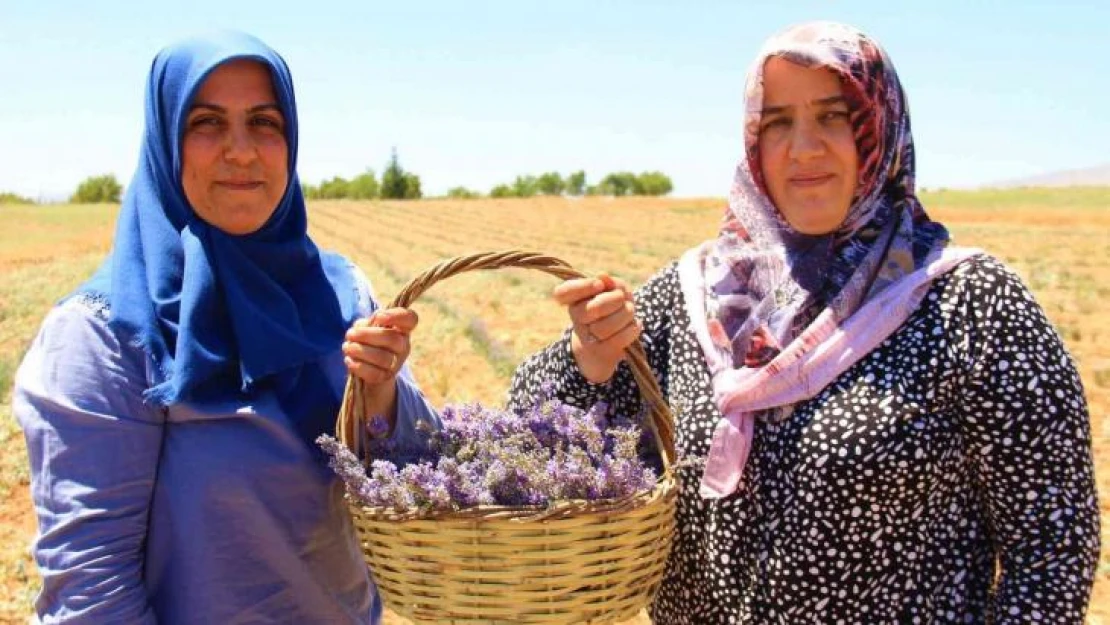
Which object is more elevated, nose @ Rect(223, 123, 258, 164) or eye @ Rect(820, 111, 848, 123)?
eye @ Rect(820, 111, 848, 123)

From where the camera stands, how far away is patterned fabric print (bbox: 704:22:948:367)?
6.23ft

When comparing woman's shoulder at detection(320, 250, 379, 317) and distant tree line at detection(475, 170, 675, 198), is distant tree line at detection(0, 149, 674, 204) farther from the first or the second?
woman's shoulder at detection(320, 250, 379, 317)

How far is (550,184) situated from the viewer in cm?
7788

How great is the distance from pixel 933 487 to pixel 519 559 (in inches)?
31.8

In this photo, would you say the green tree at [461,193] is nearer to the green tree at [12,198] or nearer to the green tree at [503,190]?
the green tree at [503,190]

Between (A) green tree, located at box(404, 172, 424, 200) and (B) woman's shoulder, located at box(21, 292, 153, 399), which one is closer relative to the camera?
(B) woman's shoulder, located at box(21, 292, 153, 399)

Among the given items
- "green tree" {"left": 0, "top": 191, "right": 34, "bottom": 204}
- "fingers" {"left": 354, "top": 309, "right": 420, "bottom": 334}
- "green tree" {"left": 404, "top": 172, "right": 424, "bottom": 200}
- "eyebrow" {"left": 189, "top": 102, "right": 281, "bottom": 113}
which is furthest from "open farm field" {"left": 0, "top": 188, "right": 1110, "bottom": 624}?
"green tree" {"left": 404, "top": 172, "right": 424, "bottom": 200}

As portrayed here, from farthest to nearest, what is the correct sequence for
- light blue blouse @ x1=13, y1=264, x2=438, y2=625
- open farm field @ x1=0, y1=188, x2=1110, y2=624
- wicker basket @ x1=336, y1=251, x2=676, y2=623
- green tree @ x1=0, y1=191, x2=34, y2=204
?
green tree @ x1=0, y1=191, x2=34, y2=204
open farm field @ x1=0, y1=188, x2=1110, y2=624
light blue blouse @ x1=13, y1=264, x2=438, y2=625
wicker basket @ x1=336, y1=251, x2=676, y2=623

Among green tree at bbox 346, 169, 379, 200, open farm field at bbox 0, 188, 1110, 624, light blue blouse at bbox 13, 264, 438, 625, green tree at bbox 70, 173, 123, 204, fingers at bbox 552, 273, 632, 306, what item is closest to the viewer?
light blue blouse at bbox 13, 264, 438, 625

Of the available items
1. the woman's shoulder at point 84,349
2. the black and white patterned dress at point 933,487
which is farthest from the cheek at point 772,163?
the woman's shoulder at point 84,349

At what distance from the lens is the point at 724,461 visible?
6.25 ft

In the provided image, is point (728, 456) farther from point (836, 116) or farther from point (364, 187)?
point (364, 187)

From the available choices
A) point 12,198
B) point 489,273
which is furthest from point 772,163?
point 12,198

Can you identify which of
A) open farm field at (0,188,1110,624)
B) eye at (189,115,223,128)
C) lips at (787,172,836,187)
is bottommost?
open farm field at (0,188,1110,624)
